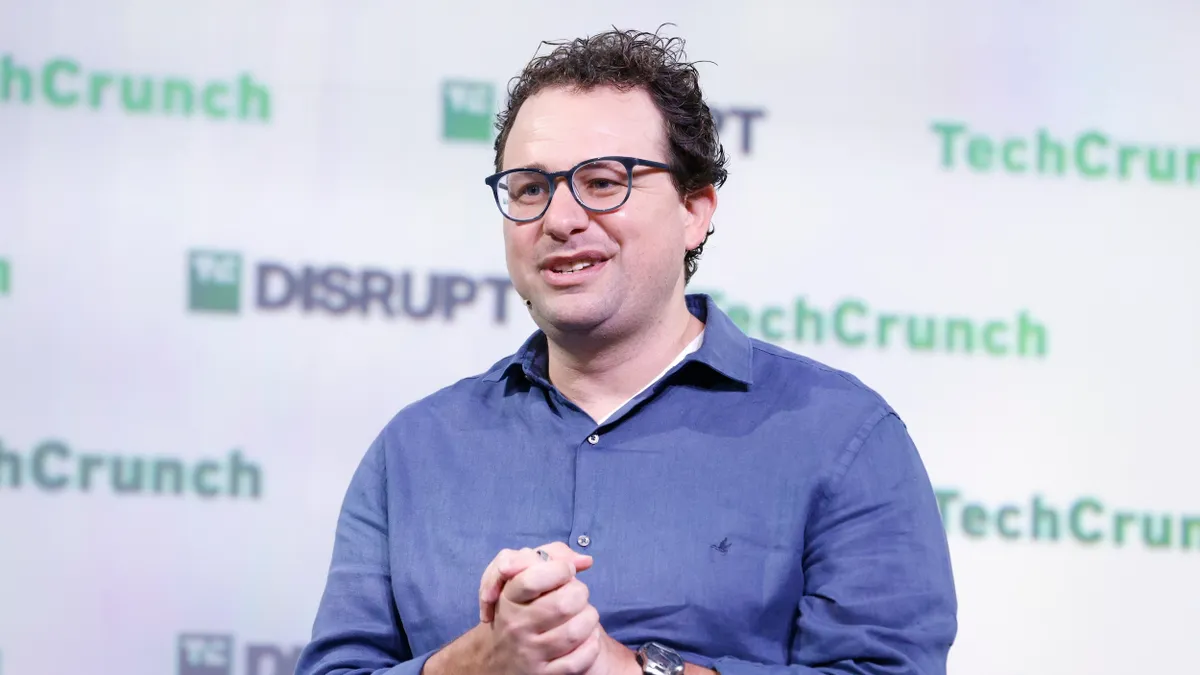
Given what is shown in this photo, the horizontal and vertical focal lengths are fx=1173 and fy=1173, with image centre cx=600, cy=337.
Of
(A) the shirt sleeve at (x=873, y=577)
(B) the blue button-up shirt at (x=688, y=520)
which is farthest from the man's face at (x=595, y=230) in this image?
(A) the shirt sleeve at (x=873, y=577)

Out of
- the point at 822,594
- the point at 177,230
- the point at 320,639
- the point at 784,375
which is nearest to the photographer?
the point at 822,594

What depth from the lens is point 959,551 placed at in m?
2.71

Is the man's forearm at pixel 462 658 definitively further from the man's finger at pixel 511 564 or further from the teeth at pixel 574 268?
the teeth at pixel 574 268

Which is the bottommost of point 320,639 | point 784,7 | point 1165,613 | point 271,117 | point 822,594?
point 1165,613

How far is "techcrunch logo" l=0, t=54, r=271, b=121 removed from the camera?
8.68 ft

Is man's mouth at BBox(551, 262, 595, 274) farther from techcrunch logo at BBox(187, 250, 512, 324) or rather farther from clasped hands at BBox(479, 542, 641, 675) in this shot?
techcrunch logo at BBox(187, 250, 512, 324)

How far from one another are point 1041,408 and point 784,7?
3.71 feet

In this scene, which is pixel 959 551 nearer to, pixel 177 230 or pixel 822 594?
pixel 822 594

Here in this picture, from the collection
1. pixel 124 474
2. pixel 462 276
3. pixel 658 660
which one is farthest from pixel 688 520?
pixel 124 474

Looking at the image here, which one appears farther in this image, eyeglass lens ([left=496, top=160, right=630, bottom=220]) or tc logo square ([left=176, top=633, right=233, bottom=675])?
tc logo square ([left=176, top=633, right=233, bottom=675])

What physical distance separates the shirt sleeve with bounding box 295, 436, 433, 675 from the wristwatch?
12.1 inches

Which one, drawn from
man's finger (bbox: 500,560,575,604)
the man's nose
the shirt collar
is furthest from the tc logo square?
man's finger (bbox: 500,560,575,604)

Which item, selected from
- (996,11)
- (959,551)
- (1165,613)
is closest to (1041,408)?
(959,551)

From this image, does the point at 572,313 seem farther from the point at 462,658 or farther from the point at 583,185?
the point at 462,658
